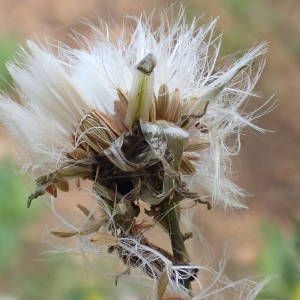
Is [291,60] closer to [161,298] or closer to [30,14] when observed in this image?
[30,14]

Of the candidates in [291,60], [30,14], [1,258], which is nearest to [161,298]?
[1,258]

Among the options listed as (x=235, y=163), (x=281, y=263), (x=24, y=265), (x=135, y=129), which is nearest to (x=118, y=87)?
(x=135, y=129)

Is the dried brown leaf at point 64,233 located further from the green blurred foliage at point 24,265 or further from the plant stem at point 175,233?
the green blurred foliage at point 24,265

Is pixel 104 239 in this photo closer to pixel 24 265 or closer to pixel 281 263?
pixel 281 263

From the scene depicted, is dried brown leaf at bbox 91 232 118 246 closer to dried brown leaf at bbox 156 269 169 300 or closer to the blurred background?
dried brown leaf at bbox 156 269 169 300

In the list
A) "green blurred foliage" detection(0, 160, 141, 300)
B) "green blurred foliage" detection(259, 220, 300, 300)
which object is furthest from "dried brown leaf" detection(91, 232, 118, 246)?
"green blurred foliage" detection(0, 160, 141, 300)

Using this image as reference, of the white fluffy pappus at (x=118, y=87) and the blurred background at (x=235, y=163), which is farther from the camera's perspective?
the blurred background at (x=235, y=163)

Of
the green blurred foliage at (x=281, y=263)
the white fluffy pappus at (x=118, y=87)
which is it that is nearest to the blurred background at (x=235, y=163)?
the green blurred foliage at (x=281, y=263)
